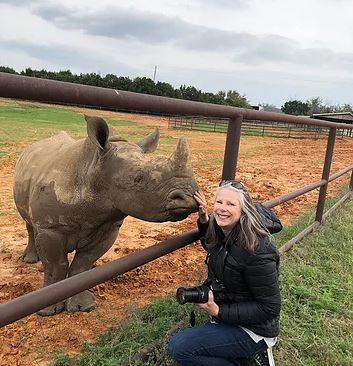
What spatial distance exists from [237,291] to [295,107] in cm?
6902

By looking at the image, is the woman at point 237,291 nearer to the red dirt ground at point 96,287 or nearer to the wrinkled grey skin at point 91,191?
the wrinkled grey skin at point 91,191

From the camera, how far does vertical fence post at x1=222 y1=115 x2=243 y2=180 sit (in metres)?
2.78

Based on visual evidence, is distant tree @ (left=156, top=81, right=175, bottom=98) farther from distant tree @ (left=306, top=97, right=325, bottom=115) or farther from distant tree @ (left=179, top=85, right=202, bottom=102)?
distant tree @ (left=306, top=97, right=325, bottom=115)

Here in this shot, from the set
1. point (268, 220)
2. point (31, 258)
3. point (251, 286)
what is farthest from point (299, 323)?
point (31, 258)

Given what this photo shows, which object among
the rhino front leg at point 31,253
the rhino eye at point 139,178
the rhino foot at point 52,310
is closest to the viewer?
the rhino eye at point 139,178

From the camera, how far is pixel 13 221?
6.05m

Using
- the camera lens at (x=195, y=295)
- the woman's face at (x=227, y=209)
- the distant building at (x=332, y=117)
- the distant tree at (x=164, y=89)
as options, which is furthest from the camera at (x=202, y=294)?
the distant tree at (x=164, y=89)

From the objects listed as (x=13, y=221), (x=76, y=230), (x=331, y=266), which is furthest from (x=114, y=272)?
(x=13, y=221)

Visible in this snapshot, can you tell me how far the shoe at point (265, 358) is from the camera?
254 centimetres

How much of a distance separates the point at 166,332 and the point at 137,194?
2.89ft

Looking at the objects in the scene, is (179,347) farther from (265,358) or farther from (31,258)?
(31,258)

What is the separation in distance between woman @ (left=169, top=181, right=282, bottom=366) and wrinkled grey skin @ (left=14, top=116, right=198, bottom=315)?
0.64 ft

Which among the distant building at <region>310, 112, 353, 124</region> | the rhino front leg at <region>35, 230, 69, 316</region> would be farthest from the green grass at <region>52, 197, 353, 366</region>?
the distant building at <region>310, 112, 353, 124</region>

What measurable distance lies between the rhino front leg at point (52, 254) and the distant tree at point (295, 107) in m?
66.6
